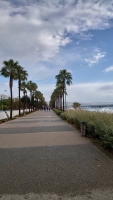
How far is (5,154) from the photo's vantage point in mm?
6859

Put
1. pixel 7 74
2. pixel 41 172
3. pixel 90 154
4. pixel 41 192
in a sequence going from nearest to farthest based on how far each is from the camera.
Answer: pixel 41 192 → pixel 41 172 → pixel 90 154 → pixel 7 74

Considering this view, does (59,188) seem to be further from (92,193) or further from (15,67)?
(15,67)

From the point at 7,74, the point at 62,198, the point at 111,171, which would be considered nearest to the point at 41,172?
the point at 62,198

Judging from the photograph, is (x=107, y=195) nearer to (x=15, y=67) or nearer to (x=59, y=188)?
(x=59, y=188)

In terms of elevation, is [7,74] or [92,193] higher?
[7,74]

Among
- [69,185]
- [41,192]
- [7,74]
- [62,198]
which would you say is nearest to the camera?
[62,198]

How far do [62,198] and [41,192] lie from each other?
1.45 feet

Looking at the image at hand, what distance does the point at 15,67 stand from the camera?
109 feet

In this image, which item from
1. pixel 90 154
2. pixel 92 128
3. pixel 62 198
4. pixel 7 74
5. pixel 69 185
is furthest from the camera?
pixel 7 74

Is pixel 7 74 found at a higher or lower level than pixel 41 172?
higher

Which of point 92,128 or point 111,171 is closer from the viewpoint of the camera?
point 111,171

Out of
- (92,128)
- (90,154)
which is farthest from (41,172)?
(92,128)

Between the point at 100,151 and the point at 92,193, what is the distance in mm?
3510

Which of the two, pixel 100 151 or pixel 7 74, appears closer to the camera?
pixel 100 151
